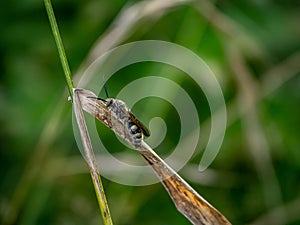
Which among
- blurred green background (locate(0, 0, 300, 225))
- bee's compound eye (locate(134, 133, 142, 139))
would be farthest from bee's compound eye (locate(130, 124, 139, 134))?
blurred green background (locate(0, 0, 300, 225))

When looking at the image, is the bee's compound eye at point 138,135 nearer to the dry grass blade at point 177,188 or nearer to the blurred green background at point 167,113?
the dry grass blade at point 177,188

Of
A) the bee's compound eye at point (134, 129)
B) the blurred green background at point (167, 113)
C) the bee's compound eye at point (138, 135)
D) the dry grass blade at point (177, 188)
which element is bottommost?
the dry grass blade at point (177, 188)

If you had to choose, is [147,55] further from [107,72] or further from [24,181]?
[24,181]

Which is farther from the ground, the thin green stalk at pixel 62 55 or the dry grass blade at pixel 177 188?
the thin green stalk at pixel 62 55

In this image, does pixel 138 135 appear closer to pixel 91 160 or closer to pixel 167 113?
pixel 91 160

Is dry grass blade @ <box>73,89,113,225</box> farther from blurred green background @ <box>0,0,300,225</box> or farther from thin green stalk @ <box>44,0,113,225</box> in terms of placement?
blurred green background @ <box>0,0,300,225</box>

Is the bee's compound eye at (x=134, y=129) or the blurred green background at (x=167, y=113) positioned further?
the blurred green background at (x=167, y=113)

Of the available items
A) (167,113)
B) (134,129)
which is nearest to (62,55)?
(134,129)

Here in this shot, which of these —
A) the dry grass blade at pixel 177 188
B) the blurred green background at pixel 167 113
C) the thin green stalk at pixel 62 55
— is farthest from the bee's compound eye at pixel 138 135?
the blurred green background at pixel 167 113

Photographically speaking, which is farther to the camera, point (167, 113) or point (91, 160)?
point (167, 113)
